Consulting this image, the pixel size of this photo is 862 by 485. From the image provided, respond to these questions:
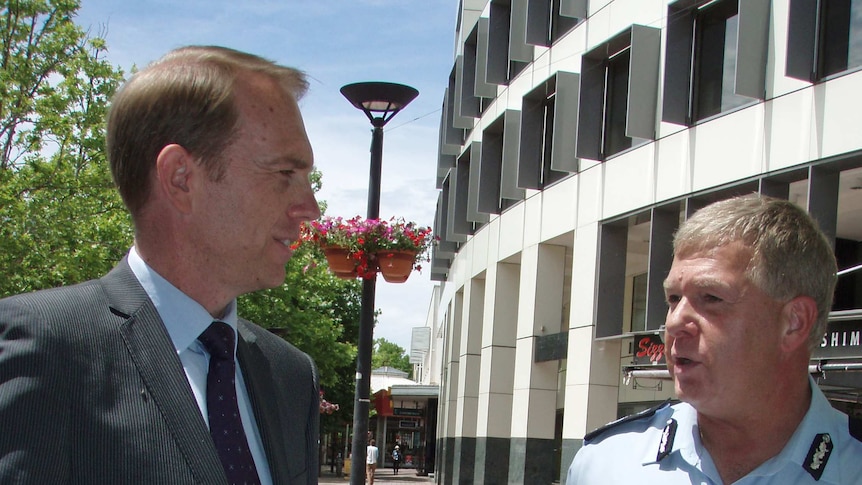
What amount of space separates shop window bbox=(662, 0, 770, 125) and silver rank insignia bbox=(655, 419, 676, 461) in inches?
542

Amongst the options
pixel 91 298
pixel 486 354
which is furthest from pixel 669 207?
pixel 91 298

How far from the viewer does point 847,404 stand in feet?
52.0

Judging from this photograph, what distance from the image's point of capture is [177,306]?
2230 mm

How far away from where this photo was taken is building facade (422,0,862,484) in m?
13.6

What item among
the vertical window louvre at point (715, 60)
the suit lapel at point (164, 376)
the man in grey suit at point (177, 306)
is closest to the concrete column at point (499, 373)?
the vertical window louvre at point (715, 60)

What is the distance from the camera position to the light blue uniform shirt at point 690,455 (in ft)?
8.08

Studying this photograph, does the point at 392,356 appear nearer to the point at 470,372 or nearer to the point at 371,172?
the point at 470,372

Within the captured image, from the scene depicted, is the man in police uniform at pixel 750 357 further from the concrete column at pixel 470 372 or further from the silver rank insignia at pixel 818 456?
the concrete column at pixel 470 372

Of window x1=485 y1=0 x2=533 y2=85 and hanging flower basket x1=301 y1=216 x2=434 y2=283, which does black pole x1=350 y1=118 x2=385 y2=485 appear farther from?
window x1=485 y1=0 x2=533 y2=85

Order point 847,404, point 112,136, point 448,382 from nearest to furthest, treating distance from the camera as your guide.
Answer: point 112,136 < point 847,404 < point 448,382

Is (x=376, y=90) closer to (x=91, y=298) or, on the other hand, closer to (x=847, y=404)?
(x=91, y=298)

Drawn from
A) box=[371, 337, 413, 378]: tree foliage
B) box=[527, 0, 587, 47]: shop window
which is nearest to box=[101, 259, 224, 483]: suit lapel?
box=[527, 0, 587, 47]: shop window

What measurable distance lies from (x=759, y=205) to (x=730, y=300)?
260 mm

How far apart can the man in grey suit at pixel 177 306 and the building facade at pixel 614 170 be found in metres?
11.7
